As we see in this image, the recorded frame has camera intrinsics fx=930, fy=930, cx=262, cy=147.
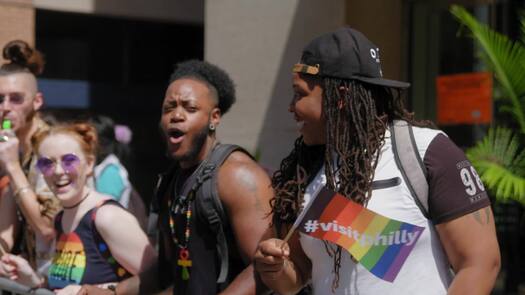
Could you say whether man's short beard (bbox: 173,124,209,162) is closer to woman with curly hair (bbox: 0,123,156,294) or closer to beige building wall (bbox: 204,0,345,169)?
woman with curly hair (bbox: 0,123,156,294)

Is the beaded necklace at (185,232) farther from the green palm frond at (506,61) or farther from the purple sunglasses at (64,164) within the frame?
the green palm frond at (506,61)

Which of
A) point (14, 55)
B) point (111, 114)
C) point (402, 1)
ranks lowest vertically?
point (111, 114)

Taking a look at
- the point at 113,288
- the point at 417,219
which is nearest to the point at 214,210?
the point at 113,288

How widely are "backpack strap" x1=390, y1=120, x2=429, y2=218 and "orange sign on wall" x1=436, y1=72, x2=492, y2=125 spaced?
691 centimetres

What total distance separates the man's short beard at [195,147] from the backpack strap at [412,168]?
3.90 ft

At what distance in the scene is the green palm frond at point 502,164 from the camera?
22.2 ft

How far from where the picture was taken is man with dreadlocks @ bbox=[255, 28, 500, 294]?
8.92ft

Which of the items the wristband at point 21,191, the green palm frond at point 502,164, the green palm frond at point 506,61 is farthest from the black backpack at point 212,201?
the green palm frond at point 506,61

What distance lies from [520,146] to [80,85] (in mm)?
8222

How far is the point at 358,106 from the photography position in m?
2.88

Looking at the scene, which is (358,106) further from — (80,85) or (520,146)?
(80,85)

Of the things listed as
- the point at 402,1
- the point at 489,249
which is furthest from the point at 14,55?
the point at 402,1

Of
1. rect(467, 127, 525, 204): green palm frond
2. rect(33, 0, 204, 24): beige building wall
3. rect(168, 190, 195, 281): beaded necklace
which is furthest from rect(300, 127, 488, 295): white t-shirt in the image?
→ rect(33, 0, 204, 24): beige building wall

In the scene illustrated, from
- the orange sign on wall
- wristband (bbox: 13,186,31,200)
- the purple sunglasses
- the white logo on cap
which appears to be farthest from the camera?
the orange sign on wall
